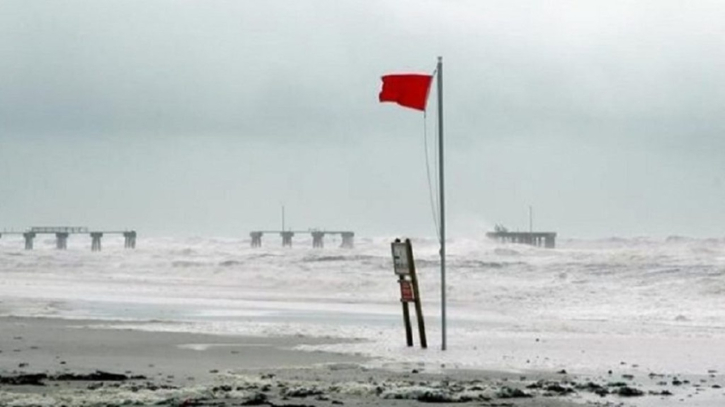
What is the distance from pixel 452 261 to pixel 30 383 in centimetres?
4955

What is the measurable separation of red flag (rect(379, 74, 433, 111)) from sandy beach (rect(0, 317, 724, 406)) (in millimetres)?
3750

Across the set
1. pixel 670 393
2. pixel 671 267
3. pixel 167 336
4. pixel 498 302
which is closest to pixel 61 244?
pixel 671 267

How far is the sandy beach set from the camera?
1079cm

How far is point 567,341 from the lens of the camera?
18578 mm

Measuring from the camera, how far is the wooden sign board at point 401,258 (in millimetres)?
18125

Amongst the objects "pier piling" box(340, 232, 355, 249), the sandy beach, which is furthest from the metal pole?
"pier piling" box(340, 232, 355, 249)

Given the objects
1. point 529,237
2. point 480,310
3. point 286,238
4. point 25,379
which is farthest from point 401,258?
point 286,238

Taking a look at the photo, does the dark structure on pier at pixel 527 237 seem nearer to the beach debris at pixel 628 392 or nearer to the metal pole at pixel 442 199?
the metal pole at pixel 442 199

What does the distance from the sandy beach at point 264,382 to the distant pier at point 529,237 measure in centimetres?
11448

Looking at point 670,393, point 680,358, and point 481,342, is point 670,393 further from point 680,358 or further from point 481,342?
point 481,342

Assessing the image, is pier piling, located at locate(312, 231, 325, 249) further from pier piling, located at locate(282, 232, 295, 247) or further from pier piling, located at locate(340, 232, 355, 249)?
pier piling, located at locate(282, 232, 295, 247)

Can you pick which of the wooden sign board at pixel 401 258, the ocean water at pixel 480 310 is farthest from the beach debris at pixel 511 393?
the wooden sign board at pixel 401 258

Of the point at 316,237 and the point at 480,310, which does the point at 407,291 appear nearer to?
the point at 480,310

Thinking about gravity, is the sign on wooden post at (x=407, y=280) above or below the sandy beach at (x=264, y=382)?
above
